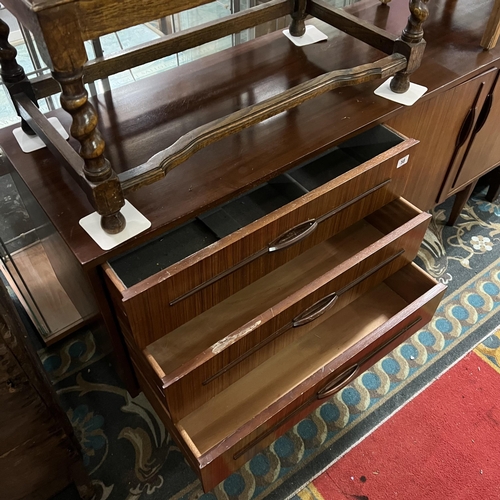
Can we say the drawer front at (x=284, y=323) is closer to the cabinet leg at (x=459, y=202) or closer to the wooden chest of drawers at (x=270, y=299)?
the wooden chest of drawers at (x=270, y=299)

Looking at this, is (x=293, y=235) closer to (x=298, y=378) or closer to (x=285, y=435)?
(x=298, y=378)

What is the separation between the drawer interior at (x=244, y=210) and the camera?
0.75m

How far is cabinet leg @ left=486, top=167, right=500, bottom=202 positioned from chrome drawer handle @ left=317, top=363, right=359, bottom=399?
84 cm

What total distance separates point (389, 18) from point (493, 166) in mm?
476

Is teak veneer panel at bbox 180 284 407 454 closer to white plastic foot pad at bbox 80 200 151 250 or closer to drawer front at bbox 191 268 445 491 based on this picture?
drawer front at bbox 191 268 445 491

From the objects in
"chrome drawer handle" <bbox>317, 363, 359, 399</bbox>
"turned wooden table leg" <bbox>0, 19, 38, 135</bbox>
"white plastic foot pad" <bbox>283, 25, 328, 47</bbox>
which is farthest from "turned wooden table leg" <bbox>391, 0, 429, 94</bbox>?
"turned wooden table leg" <bbox>0, 19, 38, 135</bbox>

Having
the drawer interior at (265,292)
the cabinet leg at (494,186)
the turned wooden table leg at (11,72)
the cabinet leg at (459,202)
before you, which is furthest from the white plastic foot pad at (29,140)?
the cabinet leg at (494,186)

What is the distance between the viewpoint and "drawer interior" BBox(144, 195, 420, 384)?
2.67ft

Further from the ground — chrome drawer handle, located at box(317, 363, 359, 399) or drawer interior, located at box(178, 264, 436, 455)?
chrome drawer handle, located at box(317, 363, 359, 399)

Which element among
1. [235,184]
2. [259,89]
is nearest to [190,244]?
[235,184]

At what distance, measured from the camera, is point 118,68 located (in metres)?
0.84

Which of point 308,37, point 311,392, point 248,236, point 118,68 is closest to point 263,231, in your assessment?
point 248,236

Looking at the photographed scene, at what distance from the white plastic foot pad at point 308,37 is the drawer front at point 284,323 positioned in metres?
0.42

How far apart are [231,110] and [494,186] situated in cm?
93
